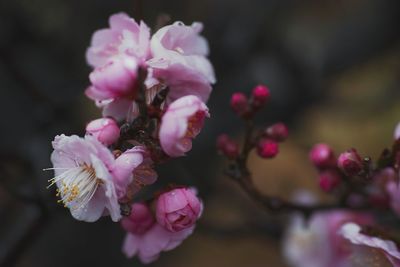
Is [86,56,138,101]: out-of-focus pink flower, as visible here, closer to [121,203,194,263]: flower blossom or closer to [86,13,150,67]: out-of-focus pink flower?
[86,13,150,67]: out-of-focus pink flower

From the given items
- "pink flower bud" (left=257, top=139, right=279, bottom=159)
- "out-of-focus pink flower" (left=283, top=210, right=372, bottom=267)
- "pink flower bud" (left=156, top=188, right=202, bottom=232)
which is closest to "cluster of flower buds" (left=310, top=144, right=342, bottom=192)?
"pink flower bud" (left=257, top=139, right=279, bottom=159)

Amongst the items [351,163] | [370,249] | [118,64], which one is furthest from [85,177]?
[370,249]

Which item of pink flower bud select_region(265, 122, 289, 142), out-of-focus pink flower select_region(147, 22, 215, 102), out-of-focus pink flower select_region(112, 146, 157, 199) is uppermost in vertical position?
out-of-focus pink flower select_region(147, 22, 215, 102)

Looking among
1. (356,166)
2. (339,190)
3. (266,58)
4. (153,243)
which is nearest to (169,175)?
(266,58)

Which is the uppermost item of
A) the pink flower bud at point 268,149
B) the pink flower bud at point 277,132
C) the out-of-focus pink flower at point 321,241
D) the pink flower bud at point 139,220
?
the pink flower bud at point 277,132

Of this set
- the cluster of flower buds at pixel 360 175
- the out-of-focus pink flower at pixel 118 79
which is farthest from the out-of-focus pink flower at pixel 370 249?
the out-of-focus pink flower at pixel 118 79

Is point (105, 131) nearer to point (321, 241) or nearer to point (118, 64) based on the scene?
point (118, 64)

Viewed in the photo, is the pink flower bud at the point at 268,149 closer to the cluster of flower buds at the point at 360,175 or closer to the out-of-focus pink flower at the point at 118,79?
the cluster of flower buds at the point at 360,175
